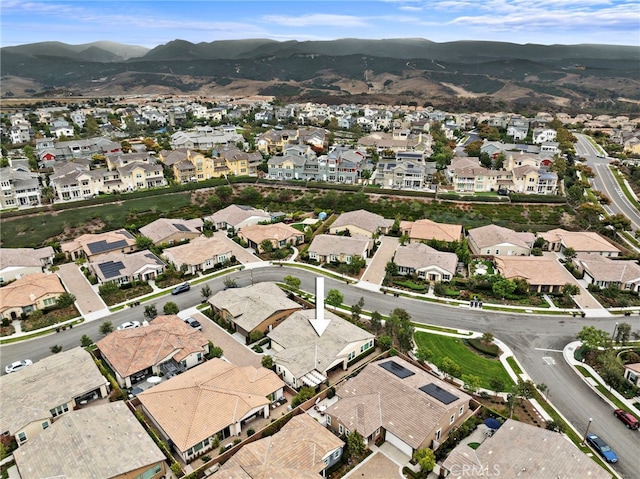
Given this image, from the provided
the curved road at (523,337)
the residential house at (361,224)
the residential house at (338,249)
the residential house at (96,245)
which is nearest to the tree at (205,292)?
the curved road at (523,337)

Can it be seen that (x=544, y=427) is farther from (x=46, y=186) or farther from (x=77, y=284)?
(x=46, y=186)

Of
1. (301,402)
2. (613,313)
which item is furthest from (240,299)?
(613,313)

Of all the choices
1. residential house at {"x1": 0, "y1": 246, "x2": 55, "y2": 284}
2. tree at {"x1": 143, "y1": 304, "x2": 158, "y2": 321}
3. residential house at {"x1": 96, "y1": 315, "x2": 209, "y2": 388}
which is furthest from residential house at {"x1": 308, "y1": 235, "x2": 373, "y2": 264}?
residential house at {"x1": 0, "y1": 246, "x2": 55, "y2": 284}

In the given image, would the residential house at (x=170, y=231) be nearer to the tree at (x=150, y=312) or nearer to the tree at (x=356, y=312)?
the tree at (x=150, y=312)

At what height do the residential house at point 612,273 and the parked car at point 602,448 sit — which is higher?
the residential house at point 612,273

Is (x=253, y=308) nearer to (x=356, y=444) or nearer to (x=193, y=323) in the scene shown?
(x=193, y=323)

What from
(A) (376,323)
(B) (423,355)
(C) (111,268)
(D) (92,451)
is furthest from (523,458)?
(C) (111,268)

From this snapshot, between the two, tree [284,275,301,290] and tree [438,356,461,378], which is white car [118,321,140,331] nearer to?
tree [284,275,301,290]
